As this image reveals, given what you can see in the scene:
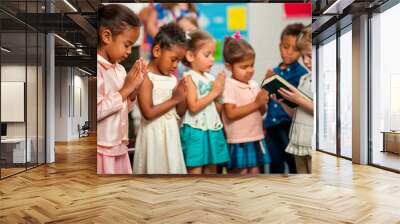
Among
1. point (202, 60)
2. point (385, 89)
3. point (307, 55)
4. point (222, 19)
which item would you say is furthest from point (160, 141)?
point (385, 89)

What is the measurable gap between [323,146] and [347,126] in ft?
6.10

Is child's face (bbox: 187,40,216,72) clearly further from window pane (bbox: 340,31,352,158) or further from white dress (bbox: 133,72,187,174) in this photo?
window pane (bbox: 340,31,352,158)

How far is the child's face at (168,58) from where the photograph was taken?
640cm

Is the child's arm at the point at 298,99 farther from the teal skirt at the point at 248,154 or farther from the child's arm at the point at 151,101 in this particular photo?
the child's arm at the point at 151,101

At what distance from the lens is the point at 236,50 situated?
254 inches

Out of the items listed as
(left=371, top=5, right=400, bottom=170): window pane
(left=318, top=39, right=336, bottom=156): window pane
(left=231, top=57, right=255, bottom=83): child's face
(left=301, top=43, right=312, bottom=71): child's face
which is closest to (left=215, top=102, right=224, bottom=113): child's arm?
(left=231, top=57, right=255, bottom=83): child's face

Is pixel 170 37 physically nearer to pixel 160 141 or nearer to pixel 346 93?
pixel 160 141

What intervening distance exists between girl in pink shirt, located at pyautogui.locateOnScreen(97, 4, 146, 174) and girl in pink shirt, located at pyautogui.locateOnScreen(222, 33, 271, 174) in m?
1.40

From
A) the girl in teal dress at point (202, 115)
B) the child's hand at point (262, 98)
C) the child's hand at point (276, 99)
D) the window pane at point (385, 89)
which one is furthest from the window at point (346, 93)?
the girl in teal dress at point (202, 115)

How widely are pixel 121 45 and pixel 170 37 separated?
0.77 metres

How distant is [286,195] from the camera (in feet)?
17.2

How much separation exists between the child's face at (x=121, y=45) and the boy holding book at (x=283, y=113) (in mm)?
2204

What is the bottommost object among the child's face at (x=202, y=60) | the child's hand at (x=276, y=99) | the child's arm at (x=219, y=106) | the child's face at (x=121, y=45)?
the child's arm at (x=219, y=106)

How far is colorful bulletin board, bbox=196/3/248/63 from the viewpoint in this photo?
6461 millimetres
